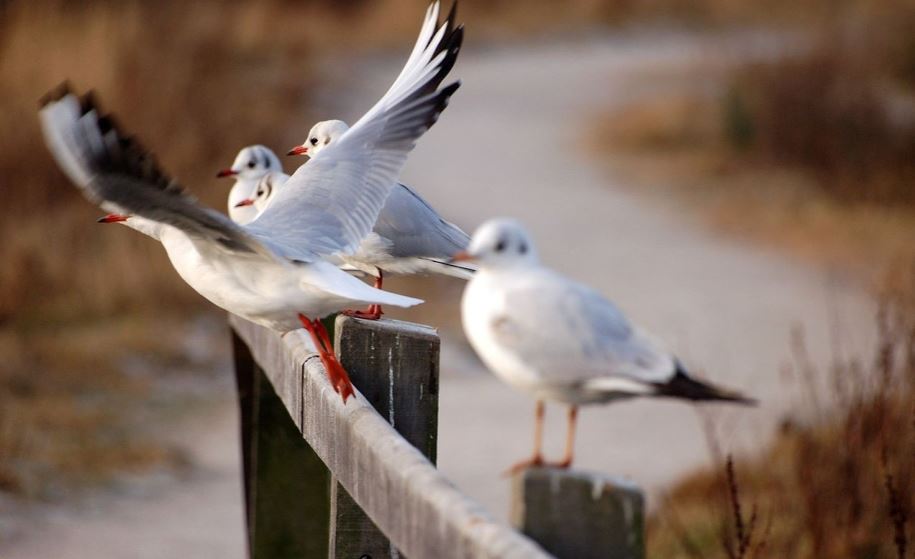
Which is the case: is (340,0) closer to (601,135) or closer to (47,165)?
(601,135)

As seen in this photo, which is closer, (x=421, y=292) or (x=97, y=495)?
(x=97, y=495)

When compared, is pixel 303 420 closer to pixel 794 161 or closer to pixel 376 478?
pixel 376 478

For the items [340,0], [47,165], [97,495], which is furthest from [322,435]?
[340,0]

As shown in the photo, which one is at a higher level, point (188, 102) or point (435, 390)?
point (188, 102)

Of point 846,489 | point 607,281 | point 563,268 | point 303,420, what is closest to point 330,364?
point 303,420

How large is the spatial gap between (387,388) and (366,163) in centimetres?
113

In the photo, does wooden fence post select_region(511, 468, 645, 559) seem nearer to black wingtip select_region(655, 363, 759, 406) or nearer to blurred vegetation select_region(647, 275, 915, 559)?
black wingtip select_region(655, 363, 759, 406)

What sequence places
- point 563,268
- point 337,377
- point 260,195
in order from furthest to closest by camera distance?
point 563,268, point 260,195, point 337,377

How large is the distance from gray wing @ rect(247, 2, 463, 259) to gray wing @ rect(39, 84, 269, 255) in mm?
566

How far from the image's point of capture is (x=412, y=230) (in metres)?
4.05

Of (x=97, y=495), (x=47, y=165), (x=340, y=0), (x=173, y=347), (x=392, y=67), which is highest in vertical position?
(x=340, y=0)

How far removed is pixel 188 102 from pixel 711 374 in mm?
4051

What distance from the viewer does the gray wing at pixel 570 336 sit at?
183 cm

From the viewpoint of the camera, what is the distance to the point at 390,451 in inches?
84.0
